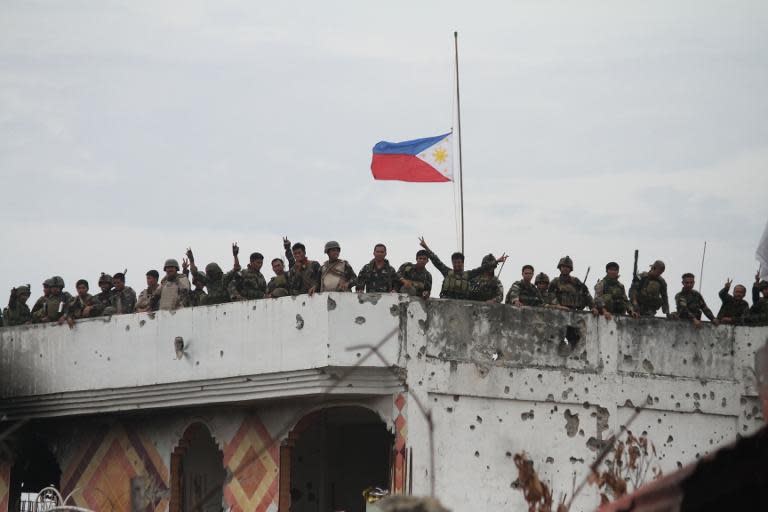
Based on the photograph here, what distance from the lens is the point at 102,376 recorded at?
2559cm

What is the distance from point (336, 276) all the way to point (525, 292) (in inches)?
120

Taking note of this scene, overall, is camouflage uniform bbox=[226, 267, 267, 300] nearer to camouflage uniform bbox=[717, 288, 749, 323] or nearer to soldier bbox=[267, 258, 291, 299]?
soldier bbox=[267, 258, 291, 299]

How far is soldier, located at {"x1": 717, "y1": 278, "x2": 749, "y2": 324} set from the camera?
25.3m

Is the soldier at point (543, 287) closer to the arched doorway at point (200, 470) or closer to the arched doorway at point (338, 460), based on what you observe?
the arched doorway at point (338, 460)

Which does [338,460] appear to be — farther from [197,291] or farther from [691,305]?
[691,305]

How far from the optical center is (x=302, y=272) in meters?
23.8

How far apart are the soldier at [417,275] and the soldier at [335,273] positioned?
2.47ft

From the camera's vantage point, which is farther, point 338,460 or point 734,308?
point 338,460

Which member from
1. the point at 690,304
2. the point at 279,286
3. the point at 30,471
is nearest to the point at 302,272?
the point at 279,286

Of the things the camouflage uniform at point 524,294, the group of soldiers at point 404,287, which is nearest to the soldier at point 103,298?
the group of soldiers at point 404,287

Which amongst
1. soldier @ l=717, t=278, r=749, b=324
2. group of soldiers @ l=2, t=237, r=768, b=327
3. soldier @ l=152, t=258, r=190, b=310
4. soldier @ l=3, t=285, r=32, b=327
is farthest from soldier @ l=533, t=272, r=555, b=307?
soldier @ l=3, t=285, r=32, b=327

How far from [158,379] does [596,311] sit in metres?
6.84

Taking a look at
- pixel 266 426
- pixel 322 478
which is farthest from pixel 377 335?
pixel 322 478

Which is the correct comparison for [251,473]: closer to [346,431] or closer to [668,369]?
[346,431]
